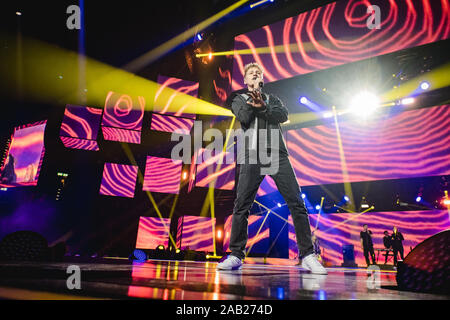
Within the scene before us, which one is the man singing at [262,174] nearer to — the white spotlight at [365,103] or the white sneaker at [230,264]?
the white sneaker at [230,264]

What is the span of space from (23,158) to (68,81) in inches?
133

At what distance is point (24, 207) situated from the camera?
948cm

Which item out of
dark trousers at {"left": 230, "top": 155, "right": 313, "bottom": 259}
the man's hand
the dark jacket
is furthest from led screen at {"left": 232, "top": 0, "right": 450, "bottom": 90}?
dark trousers at {"left": 230, "top": 155, "right": 313, "bottom": 259}

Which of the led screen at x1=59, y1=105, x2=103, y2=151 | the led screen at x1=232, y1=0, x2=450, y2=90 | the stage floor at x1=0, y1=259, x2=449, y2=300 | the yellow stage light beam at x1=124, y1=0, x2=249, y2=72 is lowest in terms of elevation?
the stage floor at x1=0, y1=259, x2=449, y2=300

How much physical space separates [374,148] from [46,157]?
1169 cm

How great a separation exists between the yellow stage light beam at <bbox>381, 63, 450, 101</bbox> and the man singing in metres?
7.13

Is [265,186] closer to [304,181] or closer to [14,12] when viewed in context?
[304,181]

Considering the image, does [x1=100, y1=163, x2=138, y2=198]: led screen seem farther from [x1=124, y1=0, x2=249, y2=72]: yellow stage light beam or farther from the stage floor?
the stage floor

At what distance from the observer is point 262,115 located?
2332mm

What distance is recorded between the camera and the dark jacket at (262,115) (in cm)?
229

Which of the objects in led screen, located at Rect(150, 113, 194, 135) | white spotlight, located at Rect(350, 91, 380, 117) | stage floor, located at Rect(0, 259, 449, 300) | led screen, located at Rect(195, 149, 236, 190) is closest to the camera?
stage floor, located at Rect(0, 259, 449, 300)

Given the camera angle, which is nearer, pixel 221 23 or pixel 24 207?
pixel 221 23

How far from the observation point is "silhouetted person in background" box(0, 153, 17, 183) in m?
9.37

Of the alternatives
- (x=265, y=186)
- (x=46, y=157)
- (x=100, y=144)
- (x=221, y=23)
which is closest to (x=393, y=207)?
(x=265, y=186)
